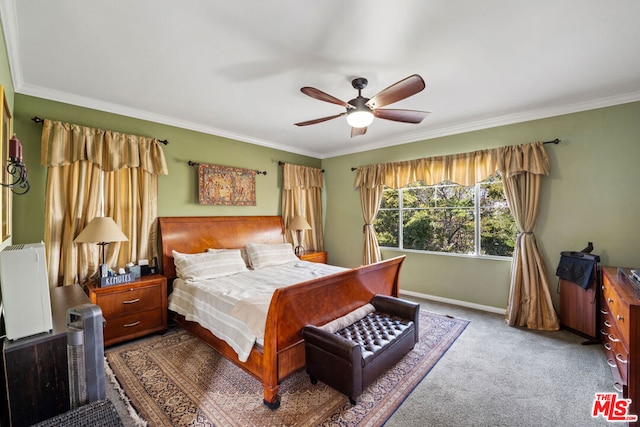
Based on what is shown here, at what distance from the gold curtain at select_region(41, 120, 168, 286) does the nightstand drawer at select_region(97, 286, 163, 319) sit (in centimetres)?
48

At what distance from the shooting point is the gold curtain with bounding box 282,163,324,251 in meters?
5.27

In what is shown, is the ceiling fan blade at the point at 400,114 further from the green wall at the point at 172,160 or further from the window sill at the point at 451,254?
the green wall at the point at 172,160

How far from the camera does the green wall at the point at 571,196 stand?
309 centimetres

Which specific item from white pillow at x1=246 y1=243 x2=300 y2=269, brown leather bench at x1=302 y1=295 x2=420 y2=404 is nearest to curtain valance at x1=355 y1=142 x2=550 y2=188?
white pillow at x1=246 y1=243 x2=300 y2=269

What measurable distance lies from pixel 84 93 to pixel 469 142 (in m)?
4.94

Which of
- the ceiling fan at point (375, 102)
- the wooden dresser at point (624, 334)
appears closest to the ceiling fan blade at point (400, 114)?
the ceiling fan at point (375, 102)

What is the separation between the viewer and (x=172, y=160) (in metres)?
3.88

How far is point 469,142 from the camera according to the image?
13.6 ft

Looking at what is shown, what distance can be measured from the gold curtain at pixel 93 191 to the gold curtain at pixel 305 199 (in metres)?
2.19

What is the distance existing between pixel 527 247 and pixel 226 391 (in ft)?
12.6

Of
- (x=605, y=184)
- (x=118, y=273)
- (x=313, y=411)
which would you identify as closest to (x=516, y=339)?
(x=605, y=184)

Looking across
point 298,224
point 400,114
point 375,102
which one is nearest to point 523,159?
point 400,114

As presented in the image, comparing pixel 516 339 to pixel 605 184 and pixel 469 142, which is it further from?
pixel 469 142

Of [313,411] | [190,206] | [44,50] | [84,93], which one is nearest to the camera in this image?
[313,411]
